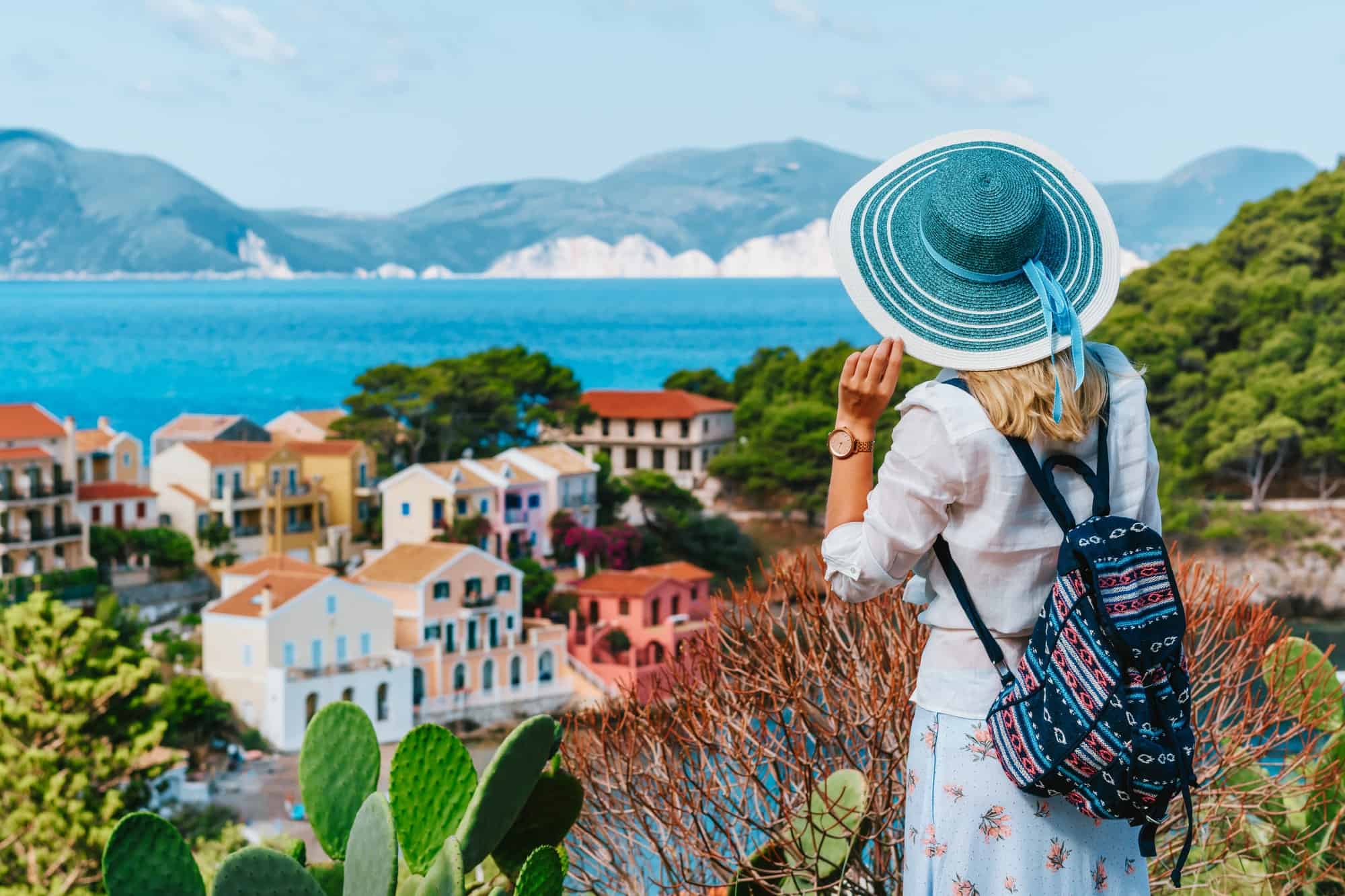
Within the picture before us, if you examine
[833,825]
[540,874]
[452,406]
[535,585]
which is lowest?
[535,585]

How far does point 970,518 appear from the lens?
959 millimetres

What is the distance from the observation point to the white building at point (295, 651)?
1761 centimetres

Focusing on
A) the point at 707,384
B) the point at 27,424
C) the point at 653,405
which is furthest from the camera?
the point at 707,384

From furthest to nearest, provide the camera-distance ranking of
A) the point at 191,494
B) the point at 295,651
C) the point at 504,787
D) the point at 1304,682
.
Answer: the point at 191,494, the point at 295,651, the point at 1304,682, the point at 504,787

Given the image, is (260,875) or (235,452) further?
(235,452)

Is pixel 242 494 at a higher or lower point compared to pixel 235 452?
lower

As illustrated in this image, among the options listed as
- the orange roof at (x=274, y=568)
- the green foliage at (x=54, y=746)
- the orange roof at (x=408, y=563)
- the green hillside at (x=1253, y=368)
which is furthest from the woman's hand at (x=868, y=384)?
the green hillside at (x=1253, y=368)

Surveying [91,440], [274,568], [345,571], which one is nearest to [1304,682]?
[274,568]

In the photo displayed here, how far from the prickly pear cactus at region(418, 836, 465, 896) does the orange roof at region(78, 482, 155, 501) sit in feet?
69.9

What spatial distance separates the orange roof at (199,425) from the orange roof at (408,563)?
310 inches

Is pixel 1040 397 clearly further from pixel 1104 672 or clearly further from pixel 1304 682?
pixel 1304 682

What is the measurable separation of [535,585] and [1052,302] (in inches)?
836

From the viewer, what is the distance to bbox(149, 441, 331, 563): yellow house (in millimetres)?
22266

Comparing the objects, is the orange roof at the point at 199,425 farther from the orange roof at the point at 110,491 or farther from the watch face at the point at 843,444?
the watch face at the point at 843,444
